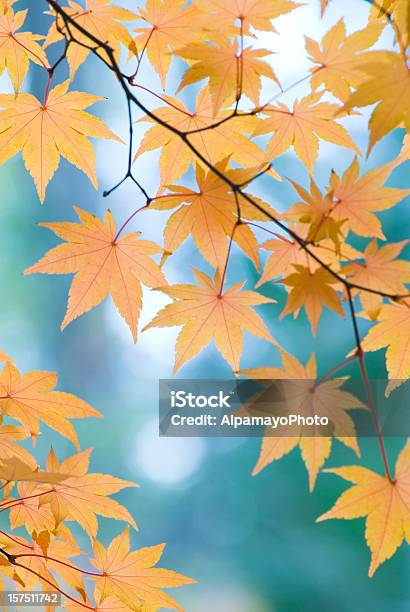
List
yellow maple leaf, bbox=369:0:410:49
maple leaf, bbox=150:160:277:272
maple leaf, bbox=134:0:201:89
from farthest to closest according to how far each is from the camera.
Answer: maple leaf, bbox=134:0:201:89 → maple leaf, bbox=150:160:277:272 → yellow maple leaf, bbox=369:0:410:49

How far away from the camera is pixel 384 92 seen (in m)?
0.63

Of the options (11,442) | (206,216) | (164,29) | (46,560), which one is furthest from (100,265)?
(46,560)

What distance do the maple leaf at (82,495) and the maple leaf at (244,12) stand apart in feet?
2.18

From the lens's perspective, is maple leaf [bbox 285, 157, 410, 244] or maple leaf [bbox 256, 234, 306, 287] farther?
maple leaf [bbox 256, 234, 306, 287]

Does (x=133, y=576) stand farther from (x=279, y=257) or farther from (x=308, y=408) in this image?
(x=279, y=257)

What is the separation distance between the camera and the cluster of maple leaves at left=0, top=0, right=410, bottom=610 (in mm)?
699

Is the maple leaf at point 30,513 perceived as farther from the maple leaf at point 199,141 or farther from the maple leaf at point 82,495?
the maple leaf at point 199,141

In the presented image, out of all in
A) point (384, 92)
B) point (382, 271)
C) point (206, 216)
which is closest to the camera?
point (384, 92)

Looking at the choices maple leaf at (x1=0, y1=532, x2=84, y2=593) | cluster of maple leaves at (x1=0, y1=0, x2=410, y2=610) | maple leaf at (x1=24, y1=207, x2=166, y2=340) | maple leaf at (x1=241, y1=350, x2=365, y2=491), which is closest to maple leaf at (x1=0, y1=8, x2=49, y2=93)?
cluster of maple leaves at (x1=0, y1=0, x2=410, y2=610)

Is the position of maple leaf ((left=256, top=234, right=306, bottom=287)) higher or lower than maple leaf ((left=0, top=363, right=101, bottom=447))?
higher

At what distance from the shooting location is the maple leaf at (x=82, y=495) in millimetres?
891

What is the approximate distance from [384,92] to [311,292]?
236 millimetres

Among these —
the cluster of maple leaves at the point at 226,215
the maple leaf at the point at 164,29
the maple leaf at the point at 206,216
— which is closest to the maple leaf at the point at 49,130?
the cluster of maple leaves at the point at 226,215

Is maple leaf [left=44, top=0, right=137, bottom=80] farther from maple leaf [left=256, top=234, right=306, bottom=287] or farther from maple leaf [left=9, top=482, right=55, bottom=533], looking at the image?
maple leaf [left=9, top=482, right=55, bottom=533]
